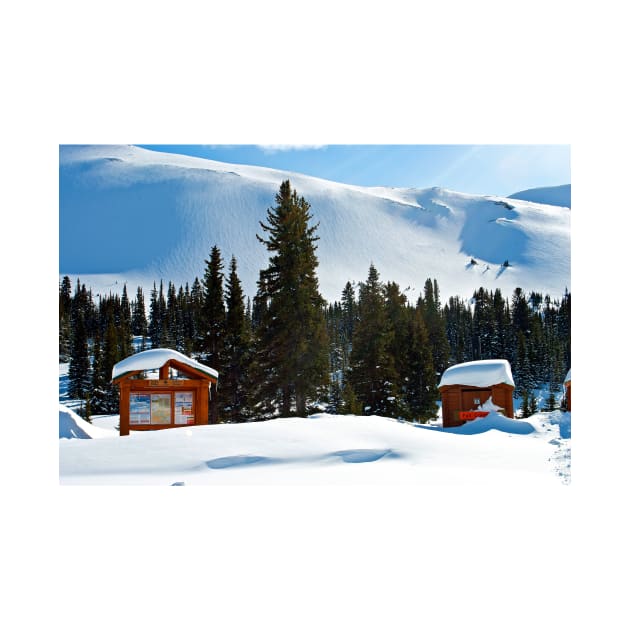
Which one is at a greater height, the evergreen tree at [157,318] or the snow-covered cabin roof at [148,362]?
the evergreen tree at [157,318]

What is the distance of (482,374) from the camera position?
16422 millimetres

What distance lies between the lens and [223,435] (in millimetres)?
11211

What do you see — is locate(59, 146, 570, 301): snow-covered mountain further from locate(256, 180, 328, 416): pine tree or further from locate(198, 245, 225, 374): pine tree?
locate(256, 180, 328, 416): pine tree

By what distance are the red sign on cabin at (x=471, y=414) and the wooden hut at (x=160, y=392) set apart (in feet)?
22.0

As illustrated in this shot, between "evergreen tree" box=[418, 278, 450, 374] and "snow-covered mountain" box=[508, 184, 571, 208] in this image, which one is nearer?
"snow-covered mountain" box=[508, 184, 571, 208]

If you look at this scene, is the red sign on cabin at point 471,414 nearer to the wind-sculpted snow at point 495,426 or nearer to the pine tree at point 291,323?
the wind-sculpted snow at point 495,426

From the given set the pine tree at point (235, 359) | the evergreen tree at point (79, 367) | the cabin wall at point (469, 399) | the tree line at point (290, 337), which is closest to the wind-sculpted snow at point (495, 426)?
the cabin wall at point (469, 399)

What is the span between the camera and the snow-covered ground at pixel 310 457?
9.61 meters

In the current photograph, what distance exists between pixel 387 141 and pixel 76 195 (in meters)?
17.3

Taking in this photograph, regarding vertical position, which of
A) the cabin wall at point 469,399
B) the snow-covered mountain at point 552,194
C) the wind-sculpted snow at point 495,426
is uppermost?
the snow-covered mountain at point 552,194

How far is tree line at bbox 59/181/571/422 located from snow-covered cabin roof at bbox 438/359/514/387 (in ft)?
14.1

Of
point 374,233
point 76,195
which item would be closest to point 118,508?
point 76,195

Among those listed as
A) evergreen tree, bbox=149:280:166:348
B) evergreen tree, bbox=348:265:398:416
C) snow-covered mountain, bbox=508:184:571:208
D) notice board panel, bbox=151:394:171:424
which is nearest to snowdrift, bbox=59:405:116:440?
notice board panel, bbox=151:394:171:424

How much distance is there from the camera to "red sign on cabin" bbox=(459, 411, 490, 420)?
1579 centimetres
